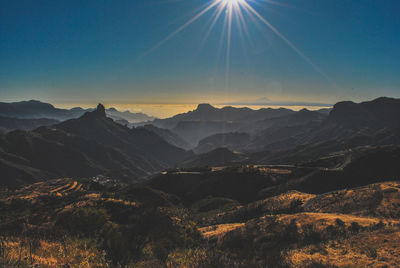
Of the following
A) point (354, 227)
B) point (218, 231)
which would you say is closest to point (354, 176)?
point (354, 227)

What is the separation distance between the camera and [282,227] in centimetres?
2470

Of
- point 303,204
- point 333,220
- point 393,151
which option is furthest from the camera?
point 393,151

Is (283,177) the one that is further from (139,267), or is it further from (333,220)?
(139,267)

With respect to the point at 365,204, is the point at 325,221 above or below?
above

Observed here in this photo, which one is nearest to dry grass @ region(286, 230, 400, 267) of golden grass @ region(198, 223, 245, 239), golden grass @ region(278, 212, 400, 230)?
golden grass @ region(278, 212, 400, 230)

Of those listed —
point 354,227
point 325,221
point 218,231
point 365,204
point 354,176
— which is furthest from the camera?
point 354,176

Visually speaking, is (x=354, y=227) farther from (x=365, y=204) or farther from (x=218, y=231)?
(x=218, y=231)

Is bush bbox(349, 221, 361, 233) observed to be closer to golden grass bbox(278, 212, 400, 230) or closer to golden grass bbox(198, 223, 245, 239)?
golden grass bbox(278, 212, 400, 230)

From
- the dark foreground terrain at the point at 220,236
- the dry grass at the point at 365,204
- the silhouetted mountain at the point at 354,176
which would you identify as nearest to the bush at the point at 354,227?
the dark foreground terrain at the point at 220,236

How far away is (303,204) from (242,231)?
24278 millimetres

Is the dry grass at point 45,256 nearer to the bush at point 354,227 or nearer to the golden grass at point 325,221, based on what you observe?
the golden grass at point 325,221

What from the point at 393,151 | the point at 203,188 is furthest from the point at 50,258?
the point at 393,151

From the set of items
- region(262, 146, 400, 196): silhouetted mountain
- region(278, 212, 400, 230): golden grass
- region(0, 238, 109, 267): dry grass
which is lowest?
region(262, 146, 400, 196): silhouetted mountain

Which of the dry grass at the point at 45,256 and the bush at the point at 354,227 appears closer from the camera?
the dry grass at the point at 45,256
